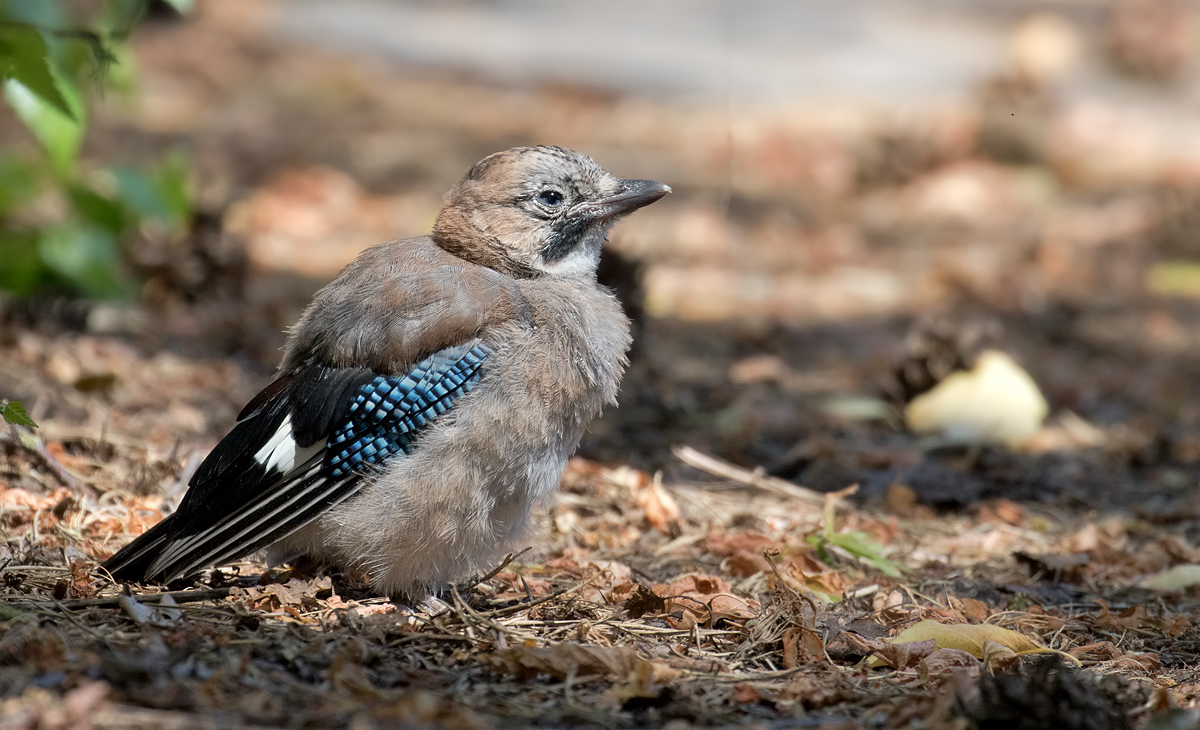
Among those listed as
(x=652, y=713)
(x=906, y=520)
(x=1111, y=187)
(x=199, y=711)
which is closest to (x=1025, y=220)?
(x=1111, y=187)

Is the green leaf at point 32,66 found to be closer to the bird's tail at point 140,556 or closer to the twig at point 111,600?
the bird's tail at point 140,556

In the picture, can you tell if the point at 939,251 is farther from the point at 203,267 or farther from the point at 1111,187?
the point at 203,267

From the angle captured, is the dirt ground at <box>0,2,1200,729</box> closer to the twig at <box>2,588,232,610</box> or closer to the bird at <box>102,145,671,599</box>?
the twig at <box>2,588,232,610</box>

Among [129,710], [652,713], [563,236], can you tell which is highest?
[563,236]

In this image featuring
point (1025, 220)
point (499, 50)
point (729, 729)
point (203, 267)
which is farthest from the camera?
point (499, 50)

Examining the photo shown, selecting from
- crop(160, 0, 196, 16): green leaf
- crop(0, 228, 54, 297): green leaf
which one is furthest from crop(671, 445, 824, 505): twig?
crop(0, 228, 54, 297): green leaf

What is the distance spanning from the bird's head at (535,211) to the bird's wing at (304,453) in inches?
24.8

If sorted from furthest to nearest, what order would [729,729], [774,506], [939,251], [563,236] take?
[939,251]
[774,506]
[563,236]
[729,729]

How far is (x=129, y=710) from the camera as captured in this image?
2480 millimetres

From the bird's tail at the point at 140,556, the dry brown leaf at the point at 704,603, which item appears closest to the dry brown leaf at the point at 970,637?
the dry brown leaf at the point at 704,603

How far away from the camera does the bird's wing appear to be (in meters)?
3.45

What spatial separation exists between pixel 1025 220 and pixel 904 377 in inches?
159

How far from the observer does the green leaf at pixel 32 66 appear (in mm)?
3656

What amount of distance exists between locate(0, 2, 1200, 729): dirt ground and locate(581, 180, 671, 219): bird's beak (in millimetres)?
964
